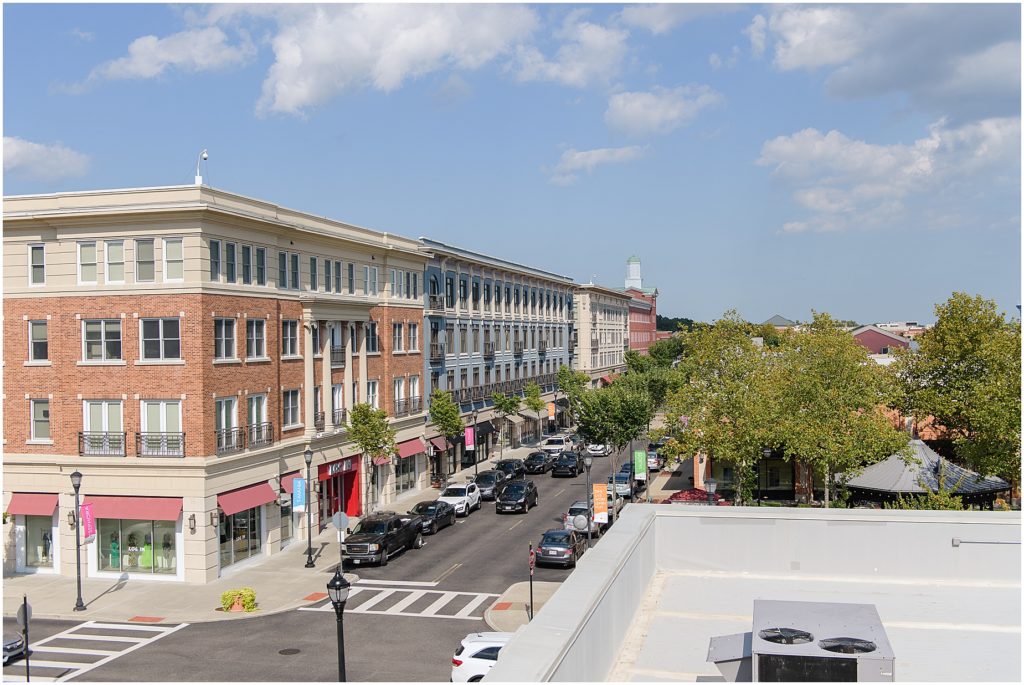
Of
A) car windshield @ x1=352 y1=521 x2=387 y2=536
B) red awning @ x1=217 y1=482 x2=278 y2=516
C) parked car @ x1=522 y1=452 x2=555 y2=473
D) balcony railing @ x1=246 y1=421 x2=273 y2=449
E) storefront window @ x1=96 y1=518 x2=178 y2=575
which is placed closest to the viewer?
storefront window @ x1=96 y1=518 x2=178 y2=575

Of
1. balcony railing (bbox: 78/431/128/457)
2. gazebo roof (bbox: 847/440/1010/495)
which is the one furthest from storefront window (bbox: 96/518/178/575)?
gazebo roof (bbox: 847/440/1010/495)

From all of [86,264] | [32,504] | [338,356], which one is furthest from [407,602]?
[86,264]

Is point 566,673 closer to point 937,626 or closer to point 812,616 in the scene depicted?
point 812,616

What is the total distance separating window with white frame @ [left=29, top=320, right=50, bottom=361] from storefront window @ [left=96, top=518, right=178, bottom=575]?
739cm

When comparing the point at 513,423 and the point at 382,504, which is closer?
the point at 382,504

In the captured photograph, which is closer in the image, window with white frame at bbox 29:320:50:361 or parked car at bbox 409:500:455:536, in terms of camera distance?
window with white frame at bbox 29:320:50:361

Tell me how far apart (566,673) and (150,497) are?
108ft

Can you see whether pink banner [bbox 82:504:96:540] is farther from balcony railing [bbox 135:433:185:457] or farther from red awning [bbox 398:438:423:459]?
red awning [bbox 398:438:423:459]

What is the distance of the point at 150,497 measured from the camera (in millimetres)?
37281

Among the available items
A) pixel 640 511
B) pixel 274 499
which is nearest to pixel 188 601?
pixel 274 499

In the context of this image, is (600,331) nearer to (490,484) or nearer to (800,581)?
(490,484)

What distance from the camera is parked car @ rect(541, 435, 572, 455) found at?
75125mm

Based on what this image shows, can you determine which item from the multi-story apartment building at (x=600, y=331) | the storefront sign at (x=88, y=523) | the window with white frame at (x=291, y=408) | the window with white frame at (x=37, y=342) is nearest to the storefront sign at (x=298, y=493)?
the window with white frame at (x=291, y=408)

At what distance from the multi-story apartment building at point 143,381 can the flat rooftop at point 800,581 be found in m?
27.0
